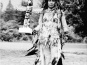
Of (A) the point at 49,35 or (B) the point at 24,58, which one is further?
(B) the point at 24,58

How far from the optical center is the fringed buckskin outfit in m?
6.58

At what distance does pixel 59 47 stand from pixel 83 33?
1992cm

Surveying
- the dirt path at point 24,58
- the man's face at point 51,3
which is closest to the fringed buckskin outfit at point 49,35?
the man's face at point 51,3

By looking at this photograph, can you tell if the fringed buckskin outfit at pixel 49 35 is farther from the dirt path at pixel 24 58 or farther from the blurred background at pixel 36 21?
the dirt path at pixel 24 58

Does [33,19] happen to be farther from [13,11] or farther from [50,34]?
[50,34]

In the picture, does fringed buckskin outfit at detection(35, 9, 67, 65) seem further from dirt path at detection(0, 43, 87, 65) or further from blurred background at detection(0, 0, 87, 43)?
dirt path at detection(0, 43, 87, 65)

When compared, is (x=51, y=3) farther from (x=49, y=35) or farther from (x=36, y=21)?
(x=36, y=21)

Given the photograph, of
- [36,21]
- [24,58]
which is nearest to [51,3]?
[24,58]

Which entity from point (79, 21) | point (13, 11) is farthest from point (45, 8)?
point (13, 11)

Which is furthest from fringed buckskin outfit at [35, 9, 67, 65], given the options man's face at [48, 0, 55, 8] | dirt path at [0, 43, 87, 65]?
dirt path at [0, 43, 87, 65]

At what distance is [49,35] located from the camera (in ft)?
22.1

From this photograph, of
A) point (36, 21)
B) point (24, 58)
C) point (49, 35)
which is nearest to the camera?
point (49, 35)

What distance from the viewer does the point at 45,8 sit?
6844mm

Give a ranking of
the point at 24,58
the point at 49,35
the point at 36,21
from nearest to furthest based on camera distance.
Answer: the point at 49,35 → the point at 24,58 → the point at 36,21
